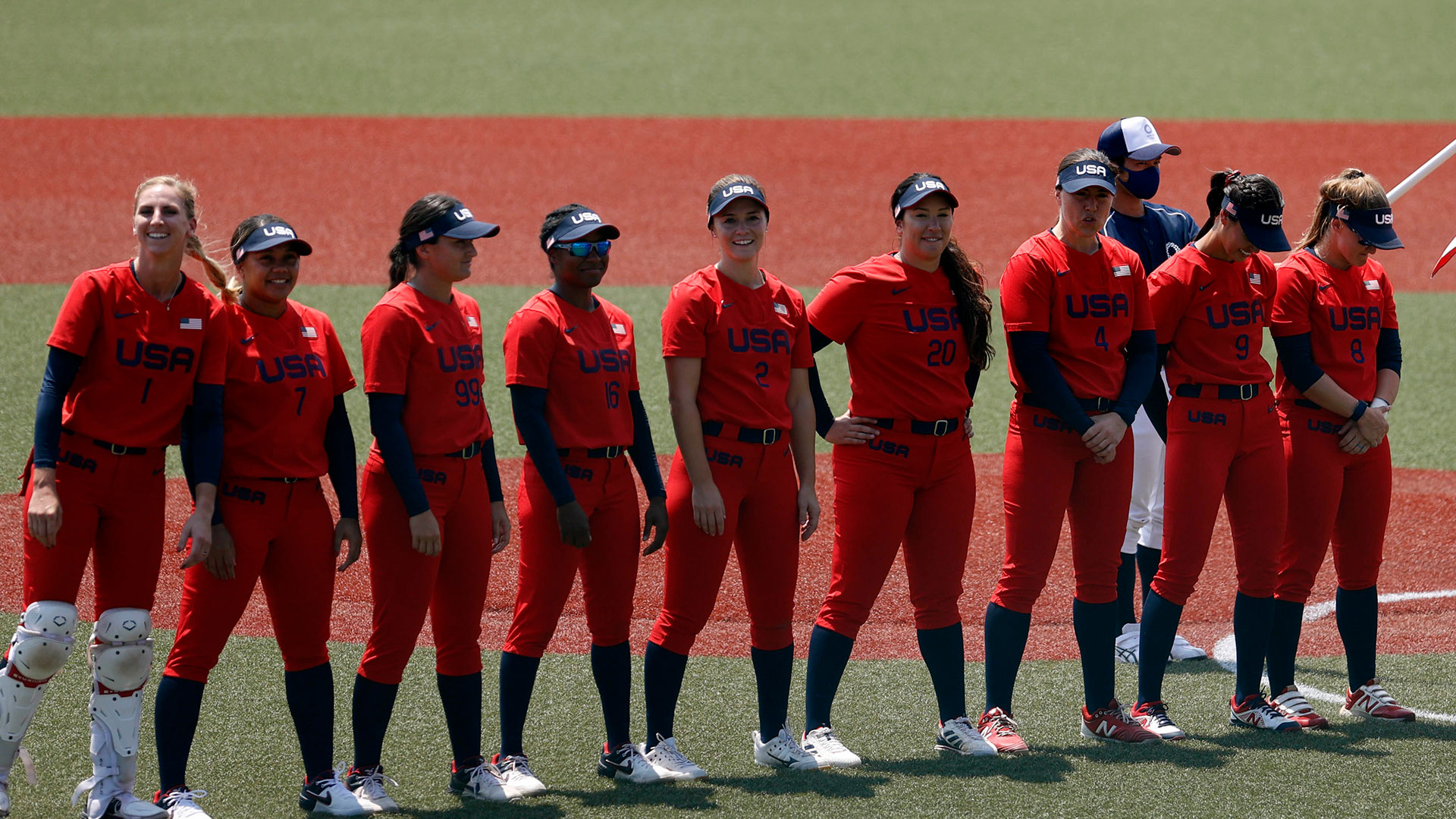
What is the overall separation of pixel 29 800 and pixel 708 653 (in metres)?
2.82

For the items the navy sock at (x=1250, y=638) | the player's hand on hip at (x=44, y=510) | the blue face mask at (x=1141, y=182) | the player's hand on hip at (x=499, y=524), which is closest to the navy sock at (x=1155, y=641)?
the navy sock at (x=1250, y=638)

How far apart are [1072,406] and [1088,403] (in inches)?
5.9

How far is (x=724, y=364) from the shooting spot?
4641 mm

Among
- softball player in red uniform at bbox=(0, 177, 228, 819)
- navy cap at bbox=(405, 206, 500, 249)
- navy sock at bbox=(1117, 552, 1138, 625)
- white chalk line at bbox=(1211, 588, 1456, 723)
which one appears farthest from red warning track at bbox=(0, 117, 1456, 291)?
softball player in red uniform at bbox=(0, 177, 228, 819)

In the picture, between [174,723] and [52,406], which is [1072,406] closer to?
[174,723]

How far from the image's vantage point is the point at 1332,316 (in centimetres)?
530

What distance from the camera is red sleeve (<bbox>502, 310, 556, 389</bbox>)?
4.41 metres

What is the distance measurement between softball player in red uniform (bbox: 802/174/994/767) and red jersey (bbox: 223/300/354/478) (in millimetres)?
1699

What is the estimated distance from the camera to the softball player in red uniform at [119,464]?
13.2 ft

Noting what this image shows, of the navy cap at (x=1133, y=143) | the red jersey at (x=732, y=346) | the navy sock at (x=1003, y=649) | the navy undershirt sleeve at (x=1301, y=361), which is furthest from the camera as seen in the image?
the navy cap at (x=1133, y=143)

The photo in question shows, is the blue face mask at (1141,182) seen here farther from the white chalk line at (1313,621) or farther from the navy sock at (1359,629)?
the white chalk line at (1313,621)

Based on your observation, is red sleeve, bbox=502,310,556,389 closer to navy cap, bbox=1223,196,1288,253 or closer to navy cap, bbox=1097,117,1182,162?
navy cap, bbox=1223,196,1288,253

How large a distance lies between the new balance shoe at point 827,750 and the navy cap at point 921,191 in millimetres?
1801

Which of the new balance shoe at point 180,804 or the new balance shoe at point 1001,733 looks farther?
the new balance shoe at point 1001,733
